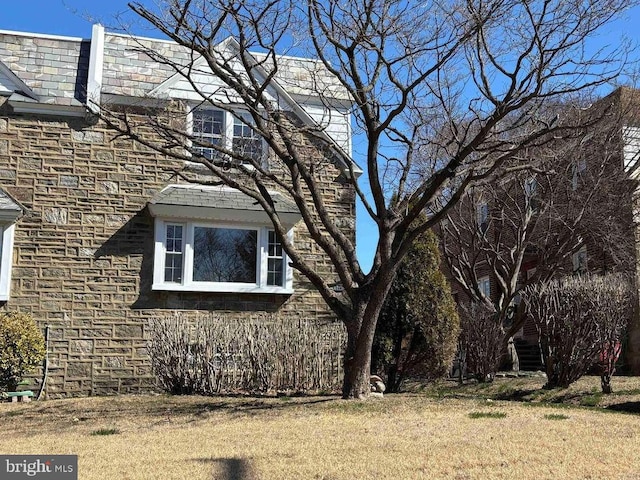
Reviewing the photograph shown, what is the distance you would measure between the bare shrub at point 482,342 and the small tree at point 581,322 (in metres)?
2.63

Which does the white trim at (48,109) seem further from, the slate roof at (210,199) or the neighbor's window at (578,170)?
the neighbor's window at (578,170)

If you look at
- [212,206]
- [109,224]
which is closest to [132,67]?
[109,224]

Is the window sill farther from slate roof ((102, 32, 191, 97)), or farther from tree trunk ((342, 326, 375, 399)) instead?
tree trunk ((342, 326, 375, 399))

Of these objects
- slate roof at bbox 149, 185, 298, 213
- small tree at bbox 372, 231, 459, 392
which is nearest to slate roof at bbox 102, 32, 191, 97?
slate roof at bbox 149, 185, 298, 213

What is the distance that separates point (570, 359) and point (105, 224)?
871 centimetres

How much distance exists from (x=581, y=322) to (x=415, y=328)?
9.77ft

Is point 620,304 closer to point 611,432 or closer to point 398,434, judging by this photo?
point 611,432

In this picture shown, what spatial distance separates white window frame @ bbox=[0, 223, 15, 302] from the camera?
1246 cm

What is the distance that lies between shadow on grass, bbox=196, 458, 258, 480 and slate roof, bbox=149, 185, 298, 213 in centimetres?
758

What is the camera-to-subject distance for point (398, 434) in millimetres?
7105

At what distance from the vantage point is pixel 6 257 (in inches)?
494

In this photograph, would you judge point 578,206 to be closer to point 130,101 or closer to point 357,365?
point 357,365

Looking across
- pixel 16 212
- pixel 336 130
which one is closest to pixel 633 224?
pixel 336 130

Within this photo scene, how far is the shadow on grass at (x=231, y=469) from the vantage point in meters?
5.39
